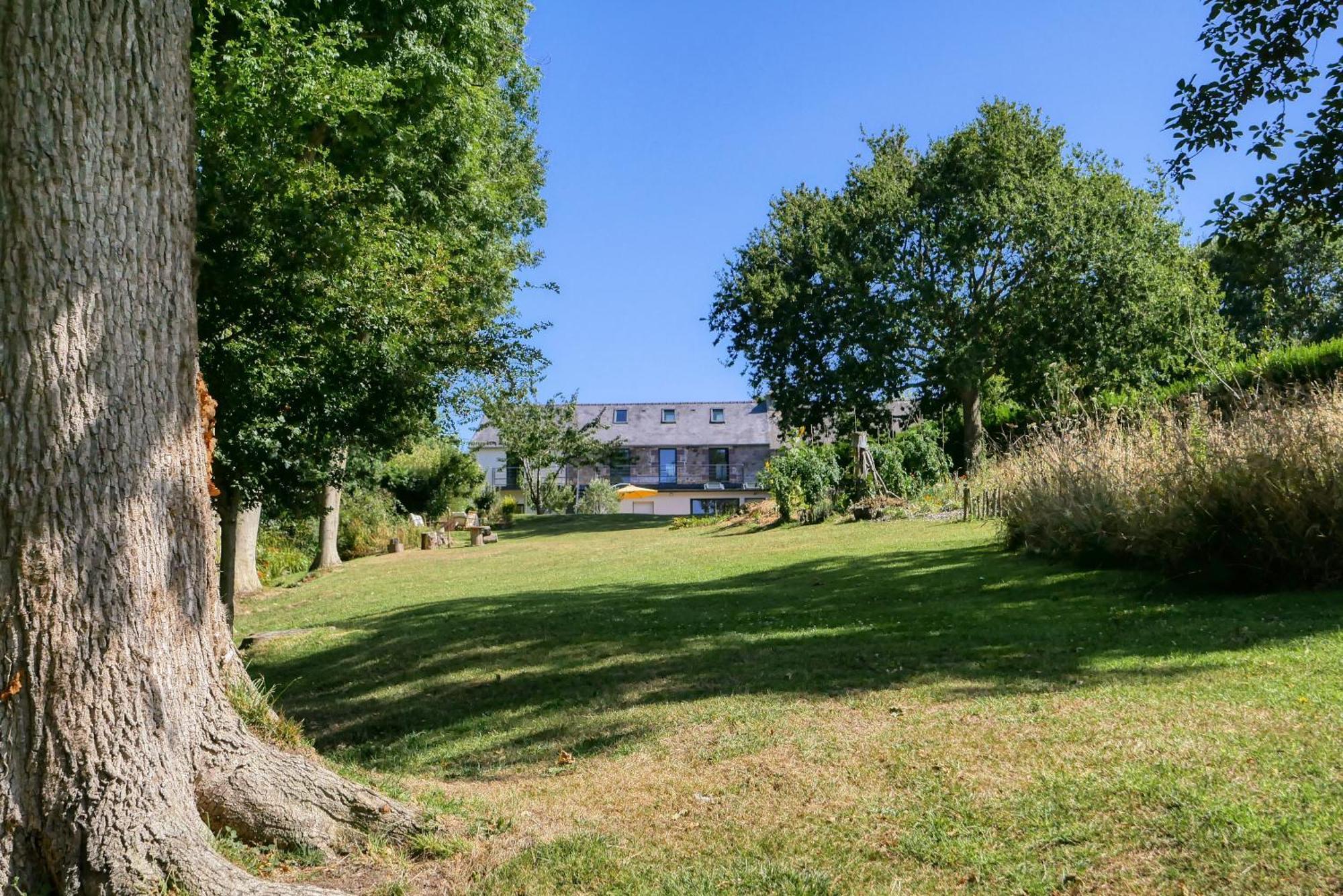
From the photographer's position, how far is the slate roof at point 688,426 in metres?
60.8

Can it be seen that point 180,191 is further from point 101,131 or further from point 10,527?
point 10,527

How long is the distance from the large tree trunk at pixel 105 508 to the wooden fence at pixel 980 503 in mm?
14213

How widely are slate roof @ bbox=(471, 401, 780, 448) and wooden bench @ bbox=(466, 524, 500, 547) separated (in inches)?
1223

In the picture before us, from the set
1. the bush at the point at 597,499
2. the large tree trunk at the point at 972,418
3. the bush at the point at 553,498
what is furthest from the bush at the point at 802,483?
the bush at the point at 553,498

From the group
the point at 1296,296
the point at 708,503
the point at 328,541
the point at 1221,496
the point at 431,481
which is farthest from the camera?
the point at 708,503

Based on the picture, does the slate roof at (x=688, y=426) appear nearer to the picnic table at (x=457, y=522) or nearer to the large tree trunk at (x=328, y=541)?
the picnic table at (x=457, y=522)

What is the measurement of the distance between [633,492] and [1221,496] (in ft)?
149

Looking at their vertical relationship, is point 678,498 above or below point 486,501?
below

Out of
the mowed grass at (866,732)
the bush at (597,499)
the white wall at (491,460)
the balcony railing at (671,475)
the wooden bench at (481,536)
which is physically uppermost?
the white wall at (491,460)

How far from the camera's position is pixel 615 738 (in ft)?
20.0

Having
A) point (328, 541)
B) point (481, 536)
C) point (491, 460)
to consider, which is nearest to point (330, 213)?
point (328, 541)

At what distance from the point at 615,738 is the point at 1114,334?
26676 millimetres

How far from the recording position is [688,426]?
61.8 m

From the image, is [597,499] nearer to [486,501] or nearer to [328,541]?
[486,501]
